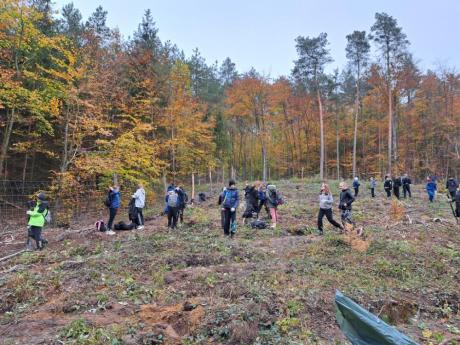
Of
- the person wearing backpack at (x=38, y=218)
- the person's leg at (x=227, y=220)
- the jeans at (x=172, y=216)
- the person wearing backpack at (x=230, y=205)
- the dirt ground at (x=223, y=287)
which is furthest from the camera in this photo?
the jeans at (x=172, y=216)

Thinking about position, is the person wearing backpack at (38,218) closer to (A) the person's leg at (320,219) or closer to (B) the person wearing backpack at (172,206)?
(B) the person wearing backpack at (172,206)

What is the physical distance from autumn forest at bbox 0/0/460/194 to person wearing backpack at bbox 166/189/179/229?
18.0 ft

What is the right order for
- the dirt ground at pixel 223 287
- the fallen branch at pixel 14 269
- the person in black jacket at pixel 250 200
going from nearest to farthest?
the dirt ground at pixel 223 287 < the fallen branch at pixel 14 269 < the person in black jacket at pixel 250 200

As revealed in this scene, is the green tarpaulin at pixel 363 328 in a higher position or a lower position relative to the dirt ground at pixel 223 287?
higher

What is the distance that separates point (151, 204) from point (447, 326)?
21388 millimetres

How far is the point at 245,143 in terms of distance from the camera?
49.7 m

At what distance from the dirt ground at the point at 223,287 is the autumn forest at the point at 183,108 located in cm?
798

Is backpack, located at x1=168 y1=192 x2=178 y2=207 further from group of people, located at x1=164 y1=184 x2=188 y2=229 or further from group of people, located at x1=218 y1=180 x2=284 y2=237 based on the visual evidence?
group of people, located at x1=218 y1=180 x2=284 y2=237

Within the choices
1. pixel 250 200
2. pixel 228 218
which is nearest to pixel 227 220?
pixel 228 218

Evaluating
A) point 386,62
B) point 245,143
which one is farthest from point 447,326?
point 245,143

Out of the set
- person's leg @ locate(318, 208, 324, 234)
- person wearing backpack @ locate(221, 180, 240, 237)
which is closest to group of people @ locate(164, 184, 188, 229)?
person wearing backpack @ locate(221, 180, 240, 237)

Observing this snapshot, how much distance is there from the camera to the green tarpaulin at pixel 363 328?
238 centimetres

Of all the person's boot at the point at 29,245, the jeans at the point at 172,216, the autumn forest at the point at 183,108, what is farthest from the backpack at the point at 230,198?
the autumn forest at the point at 183,108

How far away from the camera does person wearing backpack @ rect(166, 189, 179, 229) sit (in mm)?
12859
